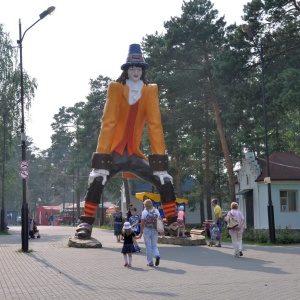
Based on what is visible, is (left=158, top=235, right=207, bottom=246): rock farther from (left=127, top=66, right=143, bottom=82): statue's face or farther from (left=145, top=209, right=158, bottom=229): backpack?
(left=145, top=209, right=158, bottom=229): backpack

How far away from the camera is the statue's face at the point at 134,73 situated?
22922mm

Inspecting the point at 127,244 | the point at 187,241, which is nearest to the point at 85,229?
the point at 187,241

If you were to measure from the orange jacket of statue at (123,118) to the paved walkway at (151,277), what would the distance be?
5.32 metres

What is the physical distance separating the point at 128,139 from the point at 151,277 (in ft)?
37.0

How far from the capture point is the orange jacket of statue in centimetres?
2272

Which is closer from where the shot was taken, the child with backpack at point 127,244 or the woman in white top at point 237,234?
the child with backpack at point 127,244

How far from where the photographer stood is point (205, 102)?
129 ft

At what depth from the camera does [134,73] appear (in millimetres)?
22922

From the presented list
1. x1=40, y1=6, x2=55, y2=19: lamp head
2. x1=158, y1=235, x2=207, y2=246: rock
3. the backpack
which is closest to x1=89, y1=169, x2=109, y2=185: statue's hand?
x1=158, y1=235, x2=207, y2=246: rock

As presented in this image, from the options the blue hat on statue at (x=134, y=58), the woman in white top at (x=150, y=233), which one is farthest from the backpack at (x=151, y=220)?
the blue hat on statue at (x=134, y=58)

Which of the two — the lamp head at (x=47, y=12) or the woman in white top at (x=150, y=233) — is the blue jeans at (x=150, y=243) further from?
the lamp head at (x=47, y=12)

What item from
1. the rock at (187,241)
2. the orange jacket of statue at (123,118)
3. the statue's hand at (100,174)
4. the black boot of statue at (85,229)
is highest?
Result: the orange jacket of statue at (123,118)

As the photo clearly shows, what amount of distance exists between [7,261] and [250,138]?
20.8m

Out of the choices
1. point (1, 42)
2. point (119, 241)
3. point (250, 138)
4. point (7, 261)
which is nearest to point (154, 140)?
point (119, 241)
